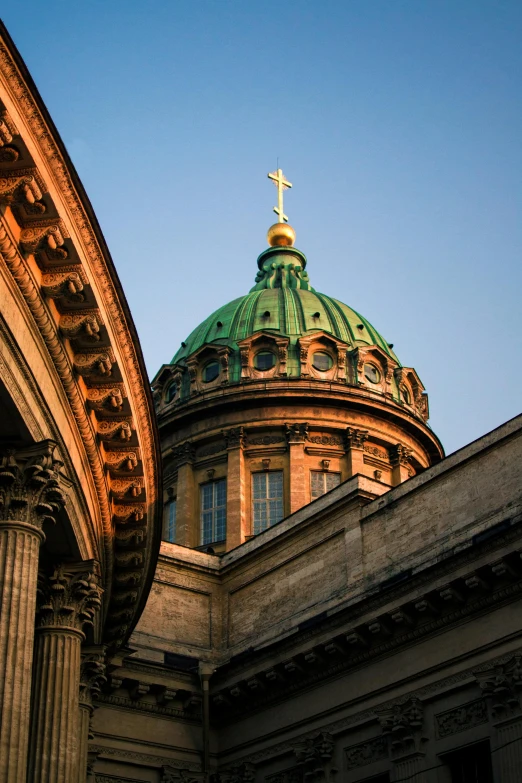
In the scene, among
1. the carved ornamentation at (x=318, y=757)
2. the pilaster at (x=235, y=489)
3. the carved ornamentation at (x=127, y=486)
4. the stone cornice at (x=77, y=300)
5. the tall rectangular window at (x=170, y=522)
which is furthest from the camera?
the tall rectangular window at (x=170, y=522)

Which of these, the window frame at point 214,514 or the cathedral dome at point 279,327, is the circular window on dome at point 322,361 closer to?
the cathedral dome at point 279,327

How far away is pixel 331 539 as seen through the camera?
104 feet

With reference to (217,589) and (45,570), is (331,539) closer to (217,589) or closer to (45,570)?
(217,589)

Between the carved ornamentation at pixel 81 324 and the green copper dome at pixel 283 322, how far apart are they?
102ft

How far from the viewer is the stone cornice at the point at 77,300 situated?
13.1m

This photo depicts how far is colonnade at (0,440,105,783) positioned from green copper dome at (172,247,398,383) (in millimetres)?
29930

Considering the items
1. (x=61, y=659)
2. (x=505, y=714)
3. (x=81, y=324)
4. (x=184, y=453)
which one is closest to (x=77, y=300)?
(x=81, y=324)

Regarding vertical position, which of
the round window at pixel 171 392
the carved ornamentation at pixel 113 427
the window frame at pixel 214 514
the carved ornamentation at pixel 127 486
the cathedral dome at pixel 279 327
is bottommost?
the carved ornamentation at pixel 127 486

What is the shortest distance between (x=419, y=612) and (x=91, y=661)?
30.3ft

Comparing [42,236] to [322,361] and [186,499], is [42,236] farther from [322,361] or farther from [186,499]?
[322,361]

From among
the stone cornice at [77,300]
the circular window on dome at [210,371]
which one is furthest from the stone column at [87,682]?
the circular window on dome at [210,371]

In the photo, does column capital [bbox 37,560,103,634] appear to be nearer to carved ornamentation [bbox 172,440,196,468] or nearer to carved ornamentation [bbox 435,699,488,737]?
carved ornamentation [bbox 435,699,488,737]

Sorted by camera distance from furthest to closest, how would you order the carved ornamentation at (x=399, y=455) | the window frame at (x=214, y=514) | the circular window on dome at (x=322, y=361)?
1. the circular window on dome at (x=322, y=361)
2. the carved ornamentation at (x=399, y=455)
3. the window frame at (x=214, y=514)

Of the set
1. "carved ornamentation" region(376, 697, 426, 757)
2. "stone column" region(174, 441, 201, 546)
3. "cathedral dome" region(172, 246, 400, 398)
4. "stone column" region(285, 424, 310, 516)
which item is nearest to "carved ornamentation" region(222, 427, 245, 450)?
"stone column" region(174, 441, 201, 546)
